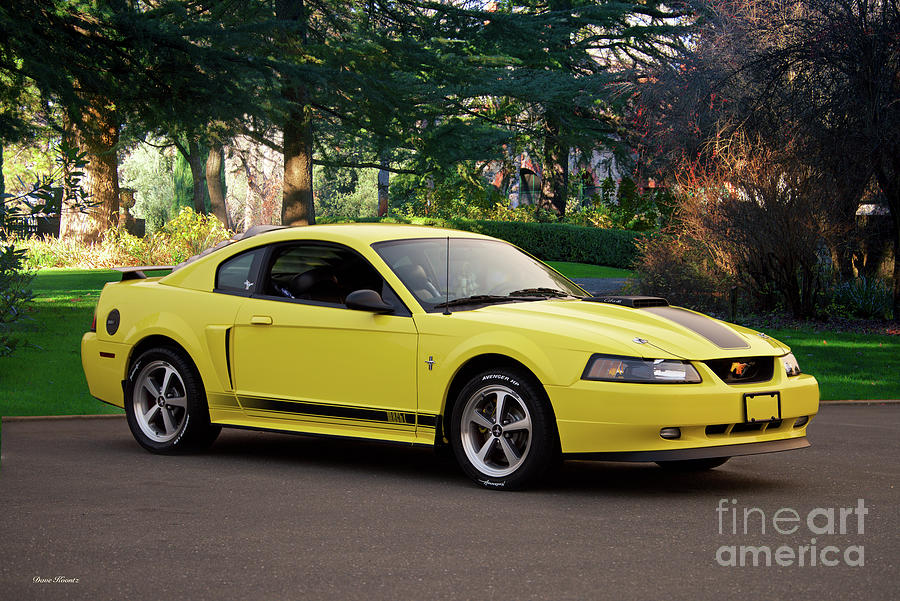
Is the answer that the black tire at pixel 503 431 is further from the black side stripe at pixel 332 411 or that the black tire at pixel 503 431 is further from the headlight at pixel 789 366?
the headlight at pixel 789 366

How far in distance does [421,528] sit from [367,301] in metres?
1.89

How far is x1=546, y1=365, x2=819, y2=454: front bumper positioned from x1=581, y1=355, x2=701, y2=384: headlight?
0.04m

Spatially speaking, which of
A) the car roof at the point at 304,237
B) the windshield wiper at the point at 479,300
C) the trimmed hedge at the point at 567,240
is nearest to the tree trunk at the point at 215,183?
the trimmed hedge at the point at 567,240

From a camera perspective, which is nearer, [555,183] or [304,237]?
[304,237]

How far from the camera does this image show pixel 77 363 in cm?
1517

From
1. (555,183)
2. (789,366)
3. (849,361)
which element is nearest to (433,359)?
(789,366)

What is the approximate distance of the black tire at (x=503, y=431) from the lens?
7223mm

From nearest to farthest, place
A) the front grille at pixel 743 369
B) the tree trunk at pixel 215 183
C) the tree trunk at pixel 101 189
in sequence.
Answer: the front grille at pixel 743 369, the tree trunk at pixel 101 189, the tree trunk at pixel 215 183

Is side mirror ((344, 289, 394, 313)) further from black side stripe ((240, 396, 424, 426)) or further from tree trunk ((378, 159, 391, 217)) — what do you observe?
tree trunk ((378, 159, 391, 217))

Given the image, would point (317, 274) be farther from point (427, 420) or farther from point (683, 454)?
point (683, 454)

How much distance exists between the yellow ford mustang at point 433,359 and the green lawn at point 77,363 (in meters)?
3.10

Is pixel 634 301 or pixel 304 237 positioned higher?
pixel 304 237

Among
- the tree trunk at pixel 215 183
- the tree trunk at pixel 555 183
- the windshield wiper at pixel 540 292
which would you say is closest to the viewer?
the windshield wiper at pixel 540 292
